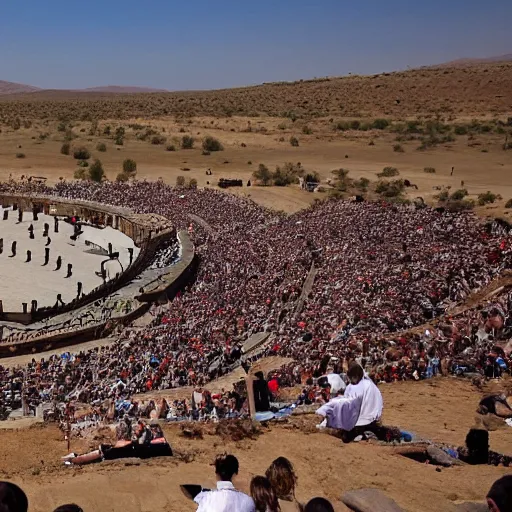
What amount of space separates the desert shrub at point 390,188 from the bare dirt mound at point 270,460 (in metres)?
32.5

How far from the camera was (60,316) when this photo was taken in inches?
957

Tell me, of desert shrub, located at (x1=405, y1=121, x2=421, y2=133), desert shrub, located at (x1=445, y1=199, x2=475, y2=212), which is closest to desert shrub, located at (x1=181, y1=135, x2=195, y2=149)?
desert shrub, located at (x1=405, y1=121, x2=421, y2=133)

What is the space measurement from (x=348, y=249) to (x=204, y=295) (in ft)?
20.2

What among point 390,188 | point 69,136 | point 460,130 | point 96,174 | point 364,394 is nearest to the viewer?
point 364,394

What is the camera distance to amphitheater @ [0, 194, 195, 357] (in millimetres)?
23484

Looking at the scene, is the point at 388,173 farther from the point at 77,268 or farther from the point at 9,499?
the point at 9,499

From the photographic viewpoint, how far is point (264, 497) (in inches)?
244

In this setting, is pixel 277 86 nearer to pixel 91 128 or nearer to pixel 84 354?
pixel 91 128

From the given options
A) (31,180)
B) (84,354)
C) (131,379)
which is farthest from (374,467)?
(31,180)

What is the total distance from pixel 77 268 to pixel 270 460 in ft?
74.8

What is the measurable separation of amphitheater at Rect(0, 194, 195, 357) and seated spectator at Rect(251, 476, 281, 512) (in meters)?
17.1

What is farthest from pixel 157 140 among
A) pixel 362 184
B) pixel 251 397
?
pixel 251 397

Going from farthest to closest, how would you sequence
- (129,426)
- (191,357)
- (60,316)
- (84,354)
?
(60,316)
(84,354)
(191,357)
(129,426)

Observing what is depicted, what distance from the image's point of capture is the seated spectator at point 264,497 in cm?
620
